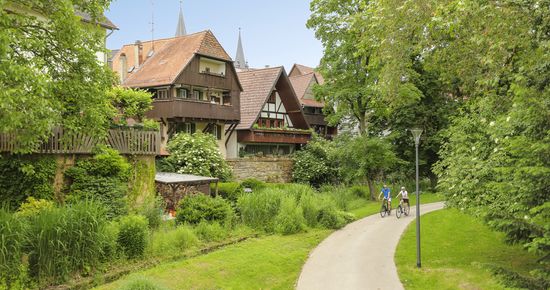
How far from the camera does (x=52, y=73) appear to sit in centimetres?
1313

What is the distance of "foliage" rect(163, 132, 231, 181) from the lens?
2766 cm

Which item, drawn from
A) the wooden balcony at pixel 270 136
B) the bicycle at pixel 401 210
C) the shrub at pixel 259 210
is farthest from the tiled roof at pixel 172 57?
the bicycle at pixel 401 210

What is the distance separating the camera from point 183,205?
17906 mm

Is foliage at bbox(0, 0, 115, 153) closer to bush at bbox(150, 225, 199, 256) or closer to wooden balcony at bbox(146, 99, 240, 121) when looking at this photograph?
bush at bbox(150, 225, 199, 256)

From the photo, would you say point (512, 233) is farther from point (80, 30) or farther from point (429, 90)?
point (429, 90)

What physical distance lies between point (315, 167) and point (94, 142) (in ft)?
69.3

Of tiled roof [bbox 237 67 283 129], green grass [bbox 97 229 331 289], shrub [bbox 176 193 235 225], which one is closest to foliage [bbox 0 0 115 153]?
green grass [bbox 97 229 331 289]

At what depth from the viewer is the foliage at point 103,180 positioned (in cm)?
1669

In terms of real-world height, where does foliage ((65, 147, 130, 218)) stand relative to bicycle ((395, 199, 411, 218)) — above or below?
above

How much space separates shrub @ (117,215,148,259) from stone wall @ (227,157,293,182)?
18925mm

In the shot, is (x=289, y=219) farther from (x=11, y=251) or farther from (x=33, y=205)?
(x=11, y=251)

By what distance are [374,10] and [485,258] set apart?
825cm

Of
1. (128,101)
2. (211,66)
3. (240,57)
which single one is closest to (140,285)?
(128,101)

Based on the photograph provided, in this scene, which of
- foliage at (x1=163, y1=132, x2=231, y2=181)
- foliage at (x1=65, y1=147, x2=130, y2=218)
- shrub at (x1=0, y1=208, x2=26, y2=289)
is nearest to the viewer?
shrub at (x1=0, y1=208, x2=26, y2=289)
